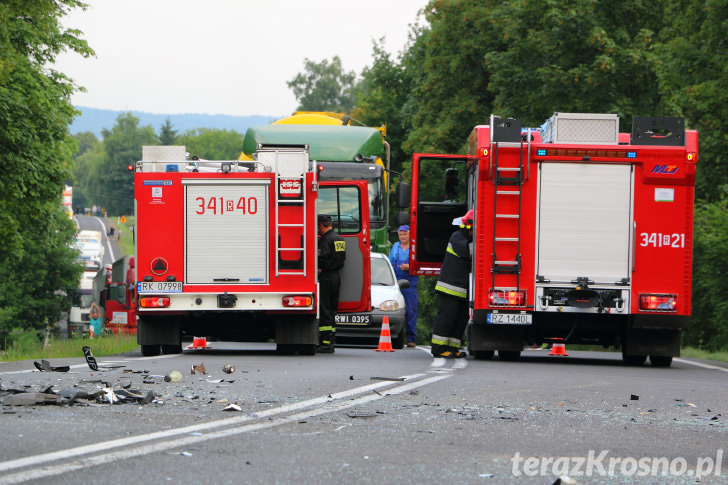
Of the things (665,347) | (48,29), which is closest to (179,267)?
(665,347)

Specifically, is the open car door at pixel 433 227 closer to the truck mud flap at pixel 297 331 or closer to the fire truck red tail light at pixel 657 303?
the truck mud flap at pixel 297 331

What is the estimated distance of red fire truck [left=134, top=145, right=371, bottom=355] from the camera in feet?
50.6

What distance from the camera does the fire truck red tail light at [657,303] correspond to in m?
14.9

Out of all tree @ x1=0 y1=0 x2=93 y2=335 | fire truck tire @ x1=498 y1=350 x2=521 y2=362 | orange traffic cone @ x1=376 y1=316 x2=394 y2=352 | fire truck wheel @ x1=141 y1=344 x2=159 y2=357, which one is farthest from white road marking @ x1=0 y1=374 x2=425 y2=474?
tree @ x1=0 y1=0 x2=93 y2=335

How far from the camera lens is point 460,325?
15.8 metres

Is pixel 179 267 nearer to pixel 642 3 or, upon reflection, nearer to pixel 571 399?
pixel 571 399

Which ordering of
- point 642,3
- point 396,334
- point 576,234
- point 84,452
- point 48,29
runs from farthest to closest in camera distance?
point 642,3 < point 48,29 < point 396,334 < point 576,234 < point 84,452

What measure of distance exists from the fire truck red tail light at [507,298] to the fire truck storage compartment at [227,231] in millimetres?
2900

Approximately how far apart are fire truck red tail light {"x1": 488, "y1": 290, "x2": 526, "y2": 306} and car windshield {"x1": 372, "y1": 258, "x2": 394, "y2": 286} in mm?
5518

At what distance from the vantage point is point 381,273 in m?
20.7

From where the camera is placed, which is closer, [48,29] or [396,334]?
[396,334]

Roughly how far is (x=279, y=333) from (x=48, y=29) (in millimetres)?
15292

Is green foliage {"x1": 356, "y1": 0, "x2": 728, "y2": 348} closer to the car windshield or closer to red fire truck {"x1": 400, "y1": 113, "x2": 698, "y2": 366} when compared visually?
the car windshield

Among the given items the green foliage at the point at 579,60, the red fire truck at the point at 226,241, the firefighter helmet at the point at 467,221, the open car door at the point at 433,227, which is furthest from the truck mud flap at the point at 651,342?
the green foliage at the point at 579,60
